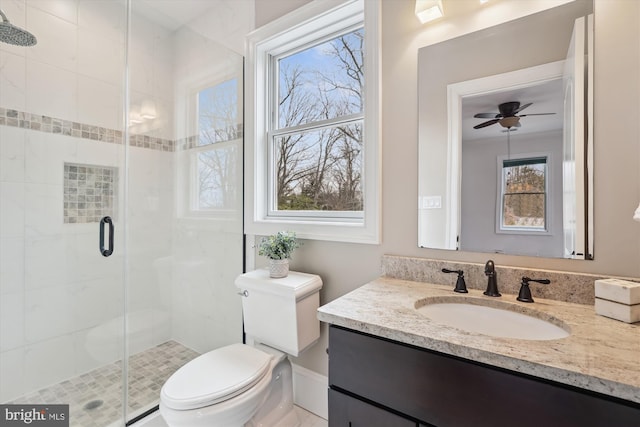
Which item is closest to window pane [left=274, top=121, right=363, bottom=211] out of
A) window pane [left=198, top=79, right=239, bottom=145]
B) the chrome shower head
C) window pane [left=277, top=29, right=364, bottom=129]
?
window pane [left=277, top=29, right=364, bottom=129]

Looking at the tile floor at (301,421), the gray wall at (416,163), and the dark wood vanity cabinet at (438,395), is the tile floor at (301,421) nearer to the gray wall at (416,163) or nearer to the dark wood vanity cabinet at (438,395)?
the gray wall at (416,163)

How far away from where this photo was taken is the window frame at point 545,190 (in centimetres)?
107

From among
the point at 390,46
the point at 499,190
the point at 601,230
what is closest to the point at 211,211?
the point at 390,46

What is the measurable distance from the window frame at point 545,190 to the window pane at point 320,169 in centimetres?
68

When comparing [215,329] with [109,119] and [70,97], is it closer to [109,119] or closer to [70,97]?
[109,119]

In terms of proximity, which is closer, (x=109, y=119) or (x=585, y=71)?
(x=585, y=71)

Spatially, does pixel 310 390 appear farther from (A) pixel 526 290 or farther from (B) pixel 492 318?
(A) pixel 526 290

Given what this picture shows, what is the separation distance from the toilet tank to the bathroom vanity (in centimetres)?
48

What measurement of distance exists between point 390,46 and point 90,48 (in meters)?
1.95

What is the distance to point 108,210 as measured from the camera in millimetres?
1910

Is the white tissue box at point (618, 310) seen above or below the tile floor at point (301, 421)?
above

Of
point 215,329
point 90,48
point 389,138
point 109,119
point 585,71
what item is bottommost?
point 215,329

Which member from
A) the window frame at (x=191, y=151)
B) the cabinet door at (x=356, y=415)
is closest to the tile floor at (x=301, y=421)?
the cabinet door at (x=356, y=415)

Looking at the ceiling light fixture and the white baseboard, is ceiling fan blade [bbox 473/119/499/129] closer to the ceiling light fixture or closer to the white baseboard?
the ceiling light fixture
